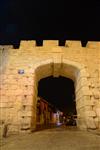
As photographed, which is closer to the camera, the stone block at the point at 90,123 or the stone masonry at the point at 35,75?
the stone block at the point at 90,123

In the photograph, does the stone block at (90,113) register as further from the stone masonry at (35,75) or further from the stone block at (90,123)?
the stone block at (90,123)

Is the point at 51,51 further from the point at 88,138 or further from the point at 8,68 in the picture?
the point at 88,138

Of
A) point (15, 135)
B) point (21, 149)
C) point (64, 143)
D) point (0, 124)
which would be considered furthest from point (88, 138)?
point (0, 124)

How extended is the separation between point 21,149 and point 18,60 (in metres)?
4.00

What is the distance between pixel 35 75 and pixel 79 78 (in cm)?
188

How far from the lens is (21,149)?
4.00 metres

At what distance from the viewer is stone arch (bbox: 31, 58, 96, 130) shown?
6195 millimetres

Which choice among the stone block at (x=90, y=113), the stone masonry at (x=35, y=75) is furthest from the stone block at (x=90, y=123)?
the stone block at (x=90, y=113)

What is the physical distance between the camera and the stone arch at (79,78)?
6.20 m

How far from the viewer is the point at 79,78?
7.15 meters

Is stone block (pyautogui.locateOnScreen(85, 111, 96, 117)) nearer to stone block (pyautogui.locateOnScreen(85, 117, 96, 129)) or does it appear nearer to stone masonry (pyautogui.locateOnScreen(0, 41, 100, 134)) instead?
stone masonry (pyautogui.locateOnScreen(0, 41, 100, 134))

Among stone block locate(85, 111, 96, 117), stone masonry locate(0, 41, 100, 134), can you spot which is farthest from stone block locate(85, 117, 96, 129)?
stone block locate(85, 111, 96, 117)

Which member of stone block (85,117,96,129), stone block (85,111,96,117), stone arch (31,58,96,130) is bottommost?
stone block (85,117,96,129)

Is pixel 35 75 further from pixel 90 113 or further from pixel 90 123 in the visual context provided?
pixel 90 123
